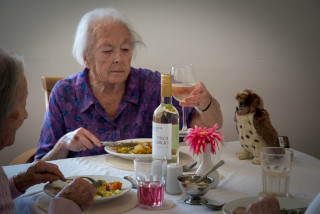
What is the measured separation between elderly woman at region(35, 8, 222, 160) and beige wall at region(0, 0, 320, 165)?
1073 mm

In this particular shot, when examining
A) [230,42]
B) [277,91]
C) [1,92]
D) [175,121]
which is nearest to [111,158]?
[175,121]

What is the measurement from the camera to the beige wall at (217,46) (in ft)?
10.5

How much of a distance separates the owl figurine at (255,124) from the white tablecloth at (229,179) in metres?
0.08

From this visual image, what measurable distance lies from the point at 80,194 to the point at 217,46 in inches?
106

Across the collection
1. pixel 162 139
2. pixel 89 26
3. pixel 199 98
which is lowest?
pixel 162 139

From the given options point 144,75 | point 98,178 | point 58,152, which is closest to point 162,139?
point 98,178

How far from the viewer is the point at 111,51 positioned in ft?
7.05

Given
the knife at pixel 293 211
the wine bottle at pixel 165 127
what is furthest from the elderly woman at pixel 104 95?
the knife at pixel 293 211

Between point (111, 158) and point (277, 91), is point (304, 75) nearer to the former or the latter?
point (277, 91)

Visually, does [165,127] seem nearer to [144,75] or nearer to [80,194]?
[80,194]

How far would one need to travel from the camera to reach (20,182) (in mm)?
1311

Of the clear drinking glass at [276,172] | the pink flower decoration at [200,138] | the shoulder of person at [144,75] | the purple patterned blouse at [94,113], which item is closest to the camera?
the clear drinking glass at [276,172]

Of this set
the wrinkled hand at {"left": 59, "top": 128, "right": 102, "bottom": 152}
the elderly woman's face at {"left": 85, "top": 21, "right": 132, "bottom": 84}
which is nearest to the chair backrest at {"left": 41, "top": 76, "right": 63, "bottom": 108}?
the elderly woman's face at {"left": 85, "top": 21, "right": 132, "bottom": 84}

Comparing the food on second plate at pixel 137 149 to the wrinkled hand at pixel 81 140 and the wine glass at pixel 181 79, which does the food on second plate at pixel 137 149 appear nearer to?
the wrinkled hand at pixel 81 140
